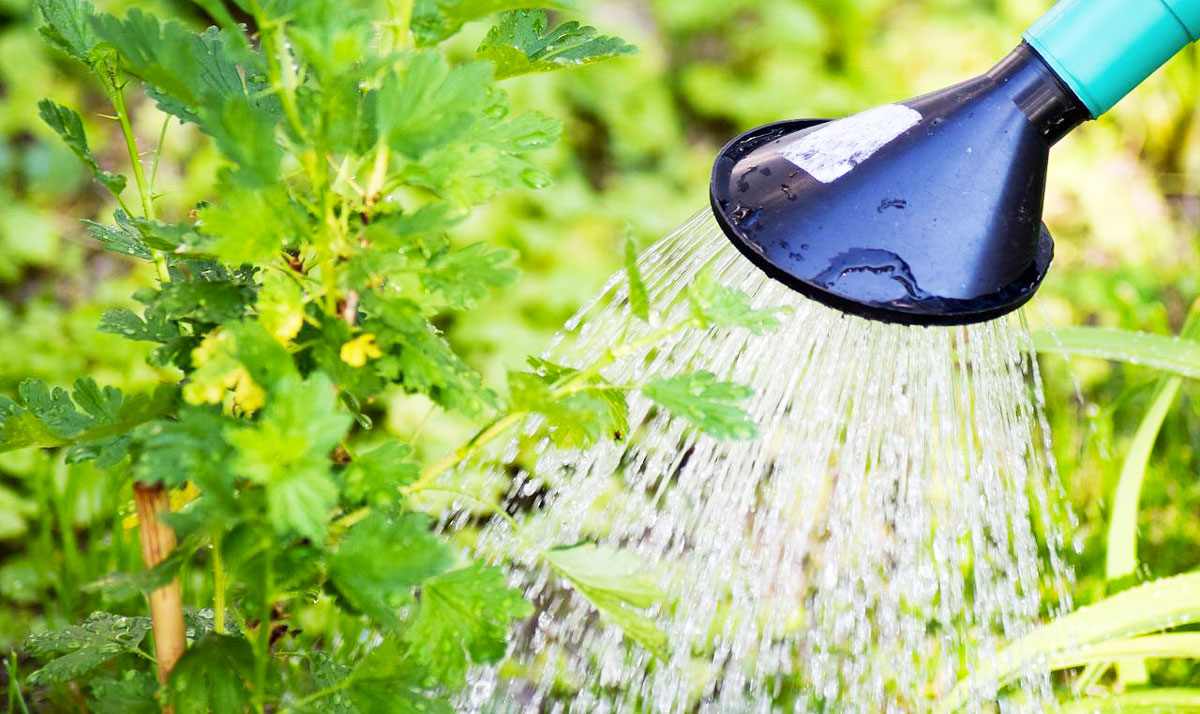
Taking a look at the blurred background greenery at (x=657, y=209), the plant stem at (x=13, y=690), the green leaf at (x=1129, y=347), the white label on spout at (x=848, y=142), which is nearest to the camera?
the white label on spout at (x=848, y=142)

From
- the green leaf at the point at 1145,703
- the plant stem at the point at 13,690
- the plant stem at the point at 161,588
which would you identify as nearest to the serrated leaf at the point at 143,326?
the plant stem at the point at 161,588

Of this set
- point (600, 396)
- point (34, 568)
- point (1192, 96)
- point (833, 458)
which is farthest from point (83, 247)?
point (1192, 96)

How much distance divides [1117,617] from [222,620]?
921 millimetres

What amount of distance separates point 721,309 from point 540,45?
0.78 ft

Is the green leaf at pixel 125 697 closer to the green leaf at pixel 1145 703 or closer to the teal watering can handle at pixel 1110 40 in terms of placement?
the teal watering can handle at pixel 1110 40

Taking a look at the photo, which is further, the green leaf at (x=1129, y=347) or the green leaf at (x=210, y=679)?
the green leaf at (x=1129, y=347)

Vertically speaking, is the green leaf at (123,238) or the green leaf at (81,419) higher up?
the green leaf at (123,238)

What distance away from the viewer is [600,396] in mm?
724

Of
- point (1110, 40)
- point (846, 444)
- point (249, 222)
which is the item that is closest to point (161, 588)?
point (249, 222)

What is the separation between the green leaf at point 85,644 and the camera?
2.56 feet

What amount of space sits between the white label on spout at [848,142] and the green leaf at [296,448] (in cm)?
41

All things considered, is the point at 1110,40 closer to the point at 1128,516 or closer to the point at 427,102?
the point at 427,102

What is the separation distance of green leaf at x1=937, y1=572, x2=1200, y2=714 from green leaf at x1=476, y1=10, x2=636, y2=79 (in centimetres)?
82

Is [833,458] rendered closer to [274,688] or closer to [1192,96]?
[274,688]
